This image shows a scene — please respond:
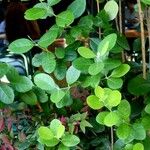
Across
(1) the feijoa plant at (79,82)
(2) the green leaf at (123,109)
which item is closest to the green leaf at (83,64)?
(1) the feijoa plant at (79,82)

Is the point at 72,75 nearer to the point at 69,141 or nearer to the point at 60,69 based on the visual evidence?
the point at 60,69

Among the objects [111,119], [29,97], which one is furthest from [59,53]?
[111,119]

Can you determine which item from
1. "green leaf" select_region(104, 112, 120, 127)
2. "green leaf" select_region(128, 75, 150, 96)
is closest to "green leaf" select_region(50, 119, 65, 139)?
"green leaf" select_region(104, 112, 120, 127)

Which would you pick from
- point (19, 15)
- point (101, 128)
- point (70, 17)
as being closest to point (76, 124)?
point (101, 128)

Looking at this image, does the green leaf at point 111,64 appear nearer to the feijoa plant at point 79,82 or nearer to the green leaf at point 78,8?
the feijoa plant at point 79,82

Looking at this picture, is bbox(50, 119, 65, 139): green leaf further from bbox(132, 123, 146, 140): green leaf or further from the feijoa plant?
bbox(132, 123, 146, 140): green leaf

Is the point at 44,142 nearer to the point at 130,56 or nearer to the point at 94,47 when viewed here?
the point at 94,47
